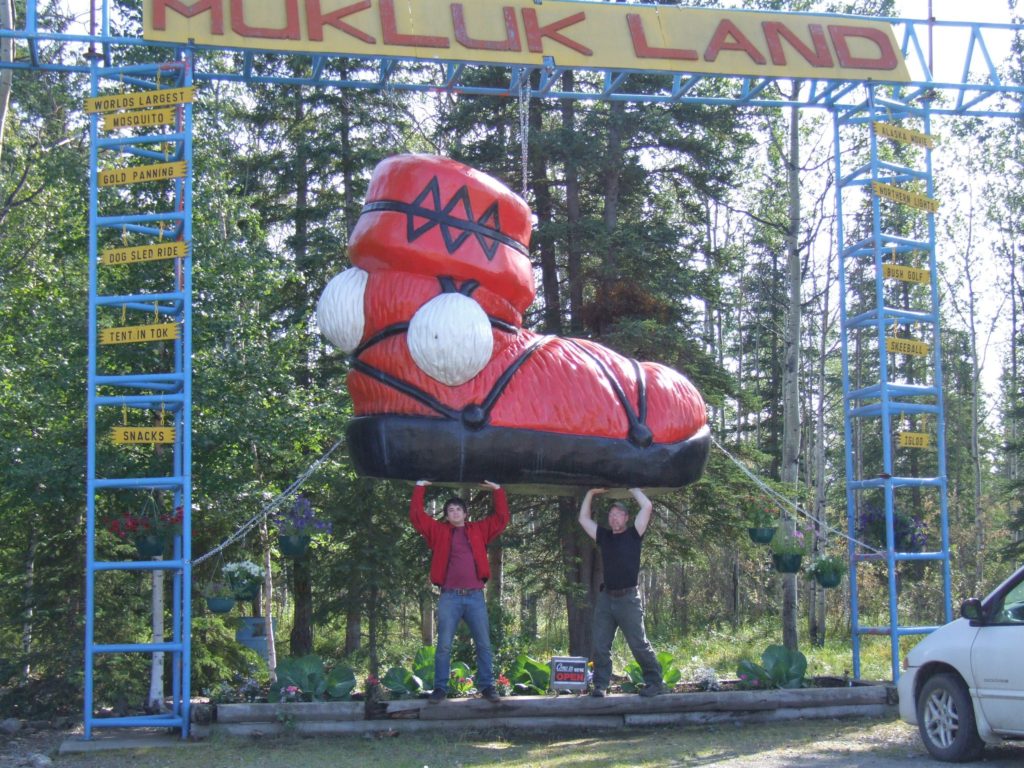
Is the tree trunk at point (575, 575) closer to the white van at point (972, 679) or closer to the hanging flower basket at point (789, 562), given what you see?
the hanging flower basket at point (789, 562)

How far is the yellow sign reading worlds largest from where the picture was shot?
31.2 feet

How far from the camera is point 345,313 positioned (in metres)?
8.48

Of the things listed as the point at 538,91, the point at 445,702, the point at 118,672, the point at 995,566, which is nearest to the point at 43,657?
the point at 118,672

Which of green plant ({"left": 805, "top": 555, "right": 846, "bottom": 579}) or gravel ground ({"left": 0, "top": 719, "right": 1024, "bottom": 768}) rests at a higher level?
green plant ({"left": 805, "top": 555, "right": 846, "bottom": 579})

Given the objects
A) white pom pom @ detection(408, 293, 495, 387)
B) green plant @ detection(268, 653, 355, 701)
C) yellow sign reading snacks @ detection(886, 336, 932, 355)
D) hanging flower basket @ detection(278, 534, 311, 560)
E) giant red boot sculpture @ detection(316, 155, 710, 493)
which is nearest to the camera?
white pom pom @ detection(408, 293, 495, 387)

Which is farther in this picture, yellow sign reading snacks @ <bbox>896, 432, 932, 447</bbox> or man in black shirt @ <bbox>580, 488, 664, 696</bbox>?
yellow sign reading snacks @ <bbox>896, 432, 932, 447</bbox>

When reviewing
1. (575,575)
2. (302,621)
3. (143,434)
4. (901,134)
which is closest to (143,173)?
(143,434)

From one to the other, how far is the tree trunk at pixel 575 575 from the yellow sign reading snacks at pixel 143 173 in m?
7.07

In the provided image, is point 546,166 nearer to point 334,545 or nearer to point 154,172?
point 334,545

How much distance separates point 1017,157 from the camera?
88.5 ft

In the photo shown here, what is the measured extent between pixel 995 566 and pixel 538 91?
2321 cm

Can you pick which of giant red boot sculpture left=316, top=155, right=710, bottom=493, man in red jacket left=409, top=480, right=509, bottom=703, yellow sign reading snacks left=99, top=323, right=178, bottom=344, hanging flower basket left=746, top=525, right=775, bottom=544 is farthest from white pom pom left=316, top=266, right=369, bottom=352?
hanging flower basket left=746, top=525, right=775, bottom=544

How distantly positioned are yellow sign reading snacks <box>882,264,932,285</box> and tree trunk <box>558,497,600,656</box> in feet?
17.0

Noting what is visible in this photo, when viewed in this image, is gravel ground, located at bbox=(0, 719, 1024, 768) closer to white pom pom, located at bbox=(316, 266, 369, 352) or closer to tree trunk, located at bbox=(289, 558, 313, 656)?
white pom pom, located at bbox=(316, 266, 369, 352)
